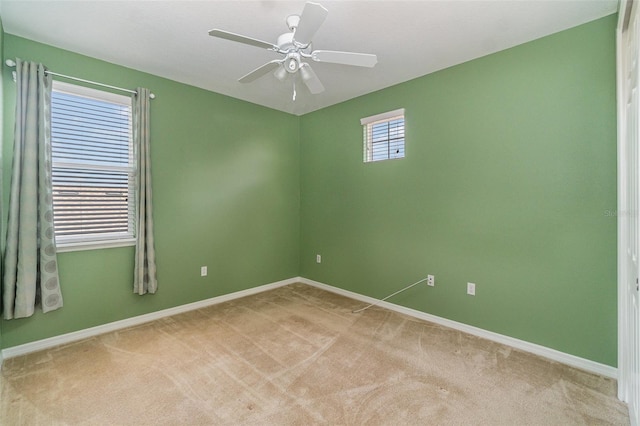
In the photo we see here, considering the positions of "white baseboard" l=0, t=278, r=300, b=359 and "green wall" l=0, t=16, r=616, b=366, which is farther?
"white baseboard" l=0, t=278, r=300, b=359

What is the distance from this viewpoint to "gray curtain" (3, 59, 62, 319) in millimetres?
2244

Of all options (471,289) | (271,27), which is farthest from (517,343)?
(271,27)

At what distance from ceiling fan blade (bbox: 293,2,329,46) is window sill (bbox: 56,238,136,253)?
2516mm

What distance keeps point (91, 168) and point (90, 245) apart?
0.72 m

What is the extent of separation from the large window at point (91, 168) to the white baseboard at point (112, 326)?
78cm

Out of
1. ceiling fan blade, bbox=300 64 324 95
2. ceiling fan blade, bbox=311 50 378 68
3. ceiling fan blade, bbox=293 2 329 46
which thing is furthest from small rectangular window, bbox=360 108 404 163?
ceiling fan blade, bbox=293 2 329 46

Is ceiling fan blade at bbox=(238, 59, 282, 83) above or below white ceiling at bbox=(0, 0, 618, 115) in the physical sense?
below

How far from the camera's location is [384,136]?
346 centimetres

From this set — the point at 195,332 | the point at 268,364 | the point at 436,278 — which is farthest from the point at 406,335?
the point at 195,332

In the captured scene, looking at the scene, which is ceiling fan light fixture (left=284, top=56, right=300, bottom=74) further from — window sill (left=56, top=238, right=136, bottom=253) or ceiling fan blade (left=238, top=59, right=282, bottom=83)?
window sill (left=56, top=238, right=136, bottom=253)

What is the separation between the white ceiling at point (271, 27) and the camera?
200cm

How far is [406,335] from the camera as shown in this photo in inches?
107

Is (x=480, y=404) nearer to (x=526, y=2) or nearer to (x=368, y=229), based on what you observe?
(x=368, y=229)

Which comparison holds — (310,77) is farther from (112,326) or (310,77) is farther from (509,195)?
(112,326)
